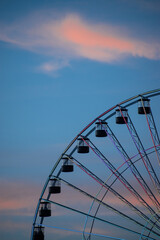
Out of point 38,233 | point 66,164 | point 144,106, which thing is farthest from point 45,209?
point 144,106

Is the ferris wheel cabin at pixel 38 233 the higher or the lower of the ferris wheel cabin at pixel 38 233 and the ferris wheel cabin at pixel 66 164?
the lower

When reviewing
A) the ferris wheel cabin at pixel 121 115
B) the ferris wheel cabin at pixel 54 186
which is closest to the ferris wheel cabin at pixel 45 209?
the ferris wheel cabin at pixel 54 186

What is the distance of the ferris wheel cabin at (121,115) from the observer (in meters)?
19.0

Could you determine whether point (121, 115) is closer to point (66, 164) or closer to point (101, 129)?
point (101, 129)

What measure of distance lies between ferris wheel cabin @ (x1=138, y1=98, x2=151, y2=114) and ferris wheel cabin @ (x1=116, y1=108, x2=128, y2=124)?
2.87ft

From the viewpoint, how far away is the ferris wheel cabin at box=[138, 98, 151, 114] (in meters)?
18.1

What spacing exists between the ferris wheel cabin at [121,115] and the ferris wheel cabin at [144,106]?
88 centimetres

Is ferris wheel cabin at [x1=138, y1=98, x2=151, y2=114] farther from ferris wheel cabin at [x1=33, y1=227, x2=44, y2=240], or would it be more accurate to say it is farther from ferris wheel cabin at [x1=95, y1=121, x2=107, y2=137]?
ferris wheel cabin at [x1=33, y1=227, x2=44, y2=240]

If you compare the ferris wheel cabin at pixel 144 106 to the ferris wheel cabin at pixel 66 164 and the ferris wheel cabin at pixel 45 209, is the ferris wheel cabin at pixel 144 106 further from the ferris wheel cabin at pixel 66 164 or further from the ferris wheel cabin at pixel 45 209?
the ferris wheel cabin at pixel 45 209

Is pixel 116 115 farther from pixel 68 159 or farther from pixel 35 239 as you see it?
pixel 35 239

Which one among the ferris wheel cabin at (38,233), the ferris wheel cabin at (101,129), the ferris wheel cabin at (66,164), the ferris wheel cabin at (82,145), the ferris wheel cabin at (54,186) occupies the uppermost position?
the ferris wheel cabin at (101,129)

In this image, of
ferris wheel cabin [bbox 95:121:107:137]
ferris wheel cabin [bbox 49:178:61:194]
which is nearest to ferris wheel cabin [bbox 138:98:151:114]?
ferris wheel cabin [bbox 95:121:107:137]

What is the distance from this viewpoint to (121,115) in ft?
63.2

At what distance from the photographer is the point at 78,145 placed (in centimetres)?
2100
